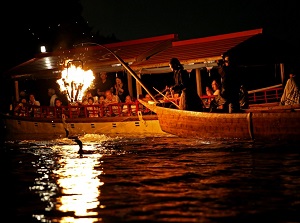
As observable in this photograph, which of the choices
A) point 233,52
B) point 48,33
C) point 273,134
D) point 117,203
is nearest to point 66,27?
point 48,33

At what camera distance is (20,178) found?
1076cm

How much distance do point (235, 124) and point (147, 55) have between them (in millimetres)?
9277

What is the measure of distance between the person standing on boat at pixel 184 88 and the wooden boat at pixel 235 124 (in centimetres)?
43

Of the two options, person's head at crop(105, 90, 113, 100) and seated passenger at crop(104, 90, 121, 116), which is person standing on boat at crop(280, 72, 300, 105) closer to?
seated passenger at crop(104, 90, 121, 116)

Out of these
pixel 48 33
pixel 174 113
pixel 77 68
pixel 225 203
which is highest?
pixel 48 33

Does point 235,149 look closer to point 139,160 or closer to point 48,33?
point 139,160

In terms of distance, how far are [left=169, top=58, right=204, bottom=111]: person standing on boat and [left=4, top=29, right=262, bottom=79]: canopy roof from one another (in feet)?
13.6

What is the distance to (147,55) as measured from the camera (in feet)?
74.6

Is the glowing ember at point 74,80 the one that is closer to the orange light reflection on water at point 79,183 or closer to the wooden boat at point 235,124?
the wooden boat at point 235,124

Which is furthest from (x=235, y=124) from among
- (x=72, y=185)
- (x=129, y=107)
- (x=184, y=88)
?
(x=129, y=107)

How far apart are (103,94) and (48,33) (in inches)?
573

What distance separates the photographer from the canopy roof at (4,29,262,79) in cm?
2056

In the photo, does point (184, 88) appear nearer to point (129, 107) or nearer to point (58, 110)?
point (129, 107)

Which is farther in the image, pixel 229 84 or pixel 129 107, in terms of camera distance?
pixel 129 107
